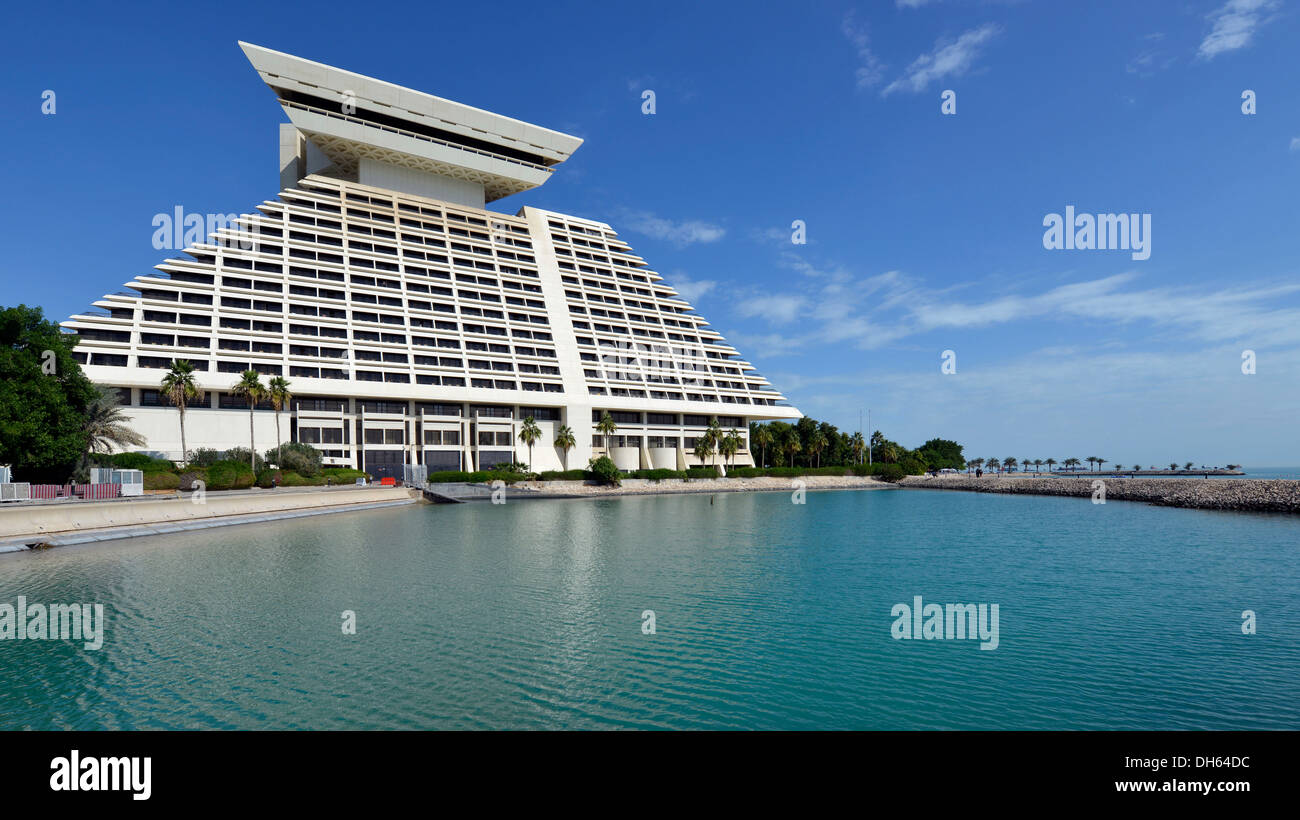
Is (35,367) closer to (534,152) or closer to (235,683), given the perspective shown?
(235,683)

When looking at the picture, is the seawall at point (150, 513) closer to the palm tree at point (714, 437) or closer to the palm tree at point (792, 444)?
the palm tree at point (714, 437)

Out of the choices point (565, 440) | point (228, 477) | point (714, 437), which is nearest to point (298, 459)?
point (228, 477)

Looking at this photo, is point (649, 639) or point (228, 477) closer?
point (649, 639)

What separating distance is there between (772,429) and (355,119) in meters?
89.6

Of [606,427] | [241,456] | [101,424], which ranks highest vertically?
[101,424]

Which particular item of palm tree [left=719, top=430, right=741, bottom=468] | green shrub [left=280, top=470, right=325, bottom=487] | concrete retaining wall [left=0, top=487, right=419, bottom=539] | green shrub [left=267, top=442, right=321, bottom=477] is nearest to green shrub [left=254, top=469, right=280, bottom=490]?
green shrub [left=280, top=470, right=325, bottom=487]

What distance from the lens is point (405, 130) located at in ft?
349

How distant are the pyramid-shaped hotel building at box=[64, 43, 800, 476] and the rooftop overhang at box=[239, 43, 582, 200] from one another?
0.32 m

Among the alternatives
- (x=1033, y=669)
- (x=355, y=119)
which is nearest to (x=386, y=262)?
(x=355, y=119)

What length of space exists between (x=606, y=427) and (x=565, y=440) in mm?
6479

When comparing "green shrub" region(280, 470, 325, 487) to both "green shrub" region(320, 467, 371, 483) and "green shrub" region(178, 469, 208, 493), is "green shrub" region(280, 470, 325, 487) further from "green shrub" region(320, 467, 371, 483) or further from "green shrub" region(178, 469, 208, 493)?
"green shrub" region(178, 469, 208, 493)

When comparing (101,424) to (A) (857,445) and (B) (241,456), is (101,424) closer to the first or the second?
(B) (241,456)

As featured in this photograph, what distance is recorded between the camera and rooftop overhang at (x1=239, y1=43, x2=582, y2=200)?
3784 inches
